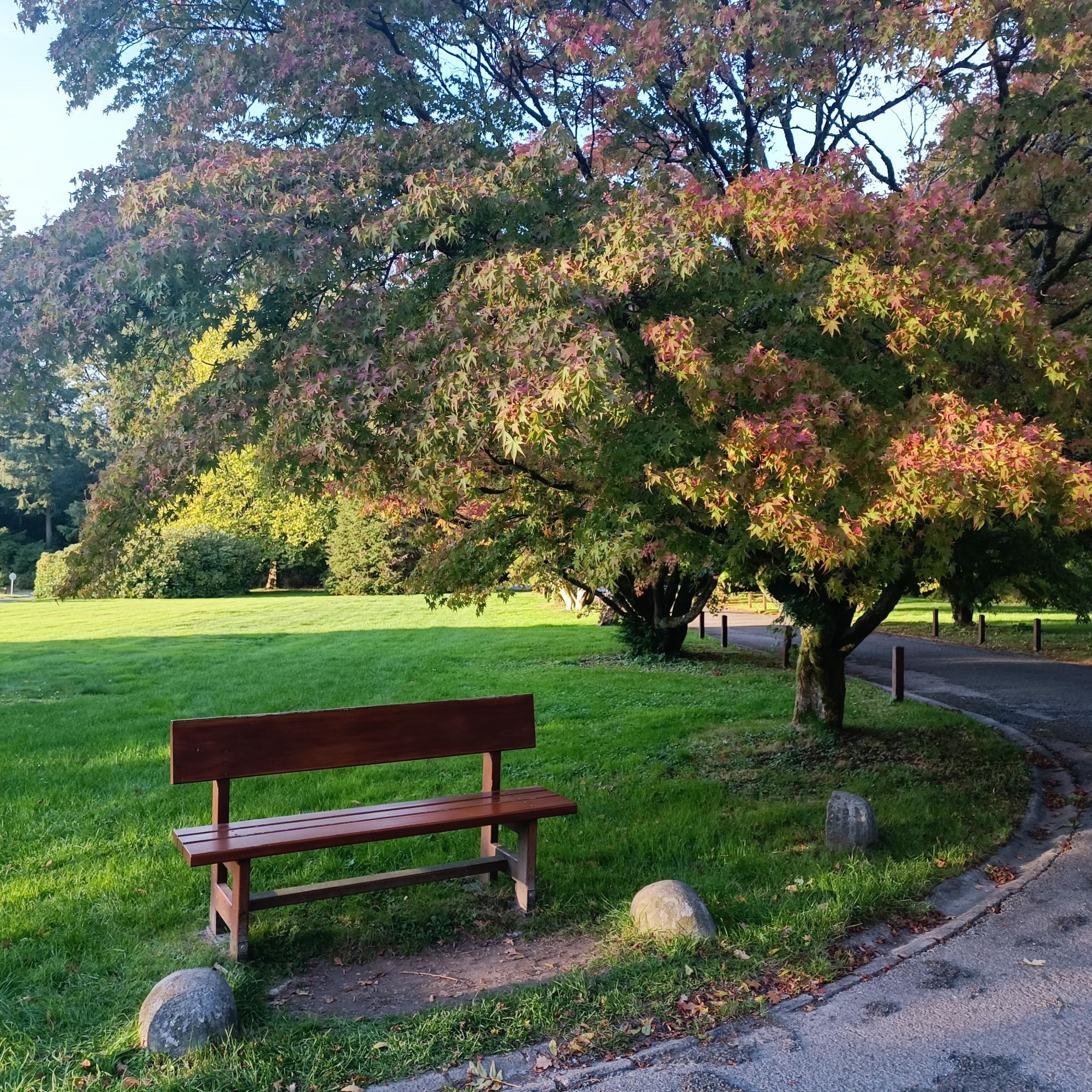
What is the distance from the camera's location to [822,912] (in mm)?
4559

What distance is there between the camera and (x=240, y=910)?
4.18 m

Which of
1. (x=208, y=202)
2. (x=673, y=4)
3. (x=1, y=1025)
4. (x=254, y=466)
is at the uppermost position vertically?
(x=673, y=4)

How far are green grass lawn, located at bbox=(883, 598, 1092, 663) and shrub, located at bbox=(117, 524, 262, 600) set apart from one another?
23.3 m

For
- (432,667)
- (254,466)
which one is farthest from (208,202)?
(432,667)

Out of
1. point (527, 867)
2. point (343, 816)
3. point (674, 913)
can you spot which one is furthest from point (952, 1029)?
point (343, 816)

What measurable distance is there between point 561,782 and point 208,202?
16.7ft

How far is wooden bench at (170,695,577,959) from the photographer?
4.26m

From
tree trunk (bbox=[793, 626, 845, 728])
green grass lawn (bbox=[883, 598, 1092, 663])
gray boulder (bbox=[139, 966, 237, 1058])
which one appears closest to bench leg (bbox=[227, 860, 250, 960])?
gray boulder (bbox=[139, 966, 237, 1058])

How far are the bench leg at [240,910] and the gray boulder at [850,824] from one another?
351 centimetres

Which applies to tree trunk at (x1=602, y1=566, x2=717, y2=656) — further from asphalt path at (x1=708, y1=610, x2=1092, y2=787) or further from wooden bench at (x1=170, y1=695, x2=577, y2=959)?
wooden bench at (x1=170, y1=695, x2=577, y2=959)

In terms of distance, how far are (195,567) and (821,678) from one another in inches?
1131

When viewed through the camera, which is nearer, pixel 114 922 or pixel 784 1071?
pixel 784 1071

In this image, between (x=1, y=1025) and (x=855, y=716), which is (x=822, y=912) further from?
(x=855, y=716)

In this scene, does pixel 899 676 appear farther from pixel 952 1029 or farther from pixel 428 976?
pixel 428 976
